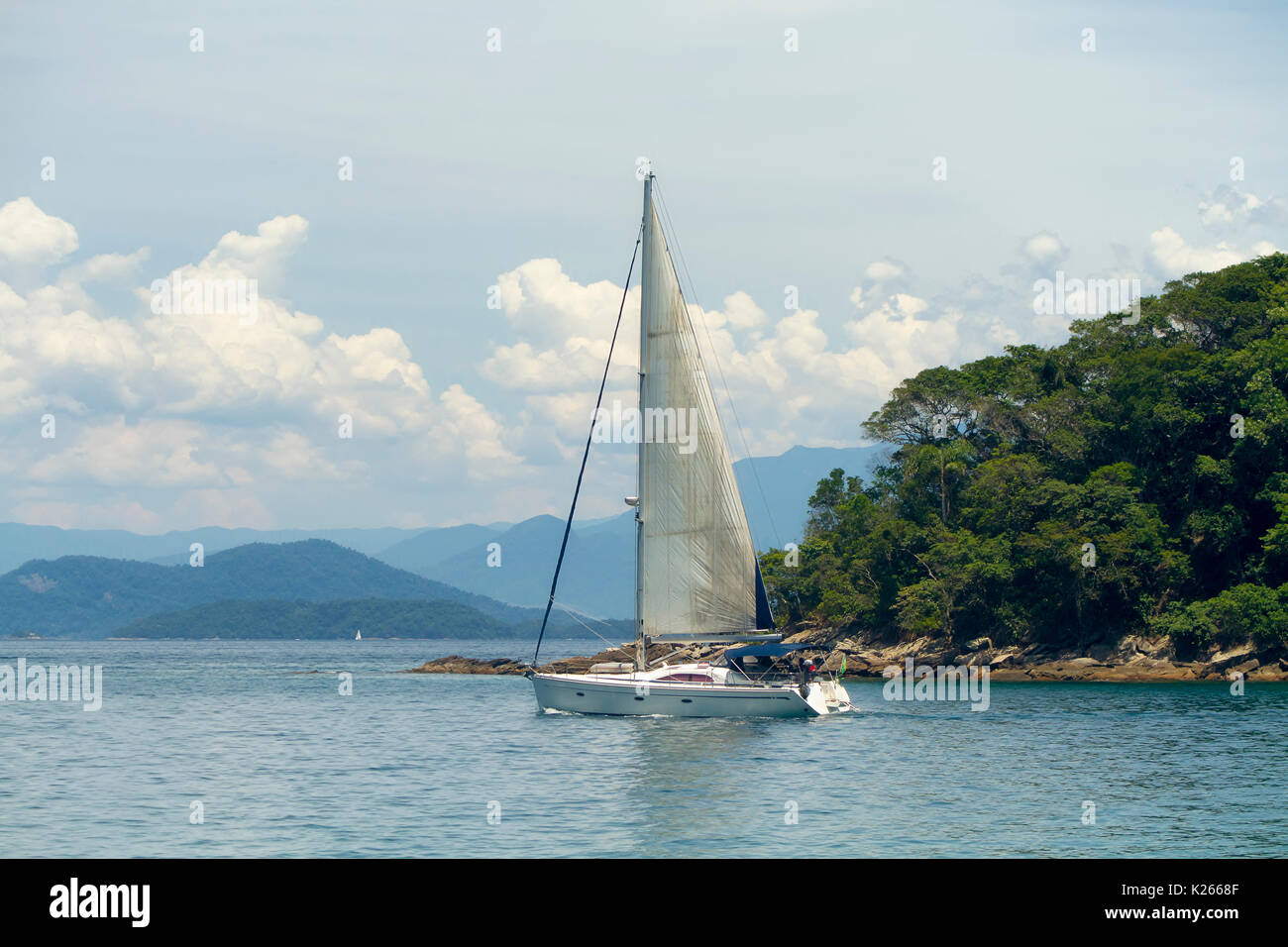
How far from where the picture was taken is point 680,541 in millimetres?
46906

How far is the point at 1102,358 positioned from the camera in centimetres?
8550

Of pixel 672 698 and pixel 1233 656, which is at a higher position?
pixel 672 698

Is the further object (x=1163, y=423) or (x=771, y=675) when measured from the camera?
(x=1163, y=423)

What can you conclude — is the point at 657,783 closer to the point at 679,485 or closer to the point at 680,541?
the point at 680,541

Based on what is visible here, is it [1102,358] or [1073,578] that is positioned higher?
[1102,358]

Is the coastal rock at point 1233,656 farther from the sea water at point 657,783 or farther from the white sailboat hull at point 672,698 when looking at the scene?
the white sailboat hull at point 672,698

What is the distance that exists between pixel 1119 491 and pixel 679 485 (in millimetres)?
43271

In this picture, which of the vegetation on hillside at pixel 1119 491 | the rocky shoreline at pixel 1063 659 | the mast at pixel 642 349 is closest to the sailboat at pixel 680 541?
the mast at pixel 642 349

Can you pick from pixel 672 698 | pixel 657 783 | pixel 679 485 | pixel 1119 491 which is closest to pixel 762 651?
pixel 672 698

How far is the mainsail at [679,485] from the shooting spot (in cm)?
4603

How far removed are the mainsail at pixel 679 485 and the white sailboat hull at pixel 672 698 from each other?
2.24m
